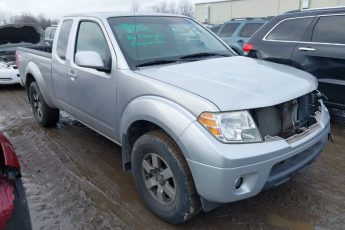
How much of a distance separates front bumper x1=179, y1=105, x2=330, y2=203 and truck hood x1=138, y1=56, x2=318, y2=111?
28 centimetres

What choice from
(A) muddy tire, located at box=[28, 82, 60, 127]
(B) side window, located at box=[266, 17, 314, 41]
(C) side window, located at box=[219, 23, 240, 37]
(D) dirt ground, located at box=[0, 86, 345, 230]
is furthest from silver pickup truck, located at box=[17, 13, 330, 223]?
(C) side window, located at box=[219, 23, 240, 37]

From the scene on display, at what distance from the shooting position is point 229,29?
11.6 metres

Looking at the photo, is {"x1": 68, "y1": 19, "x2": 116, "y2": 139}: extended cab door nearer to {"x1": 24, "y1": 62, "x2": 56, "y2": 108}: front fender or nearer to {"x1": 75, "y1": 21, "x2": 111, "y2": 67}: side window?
{"x1": 75, "y1": 21, "x2": 111, "y2": 67}: side window

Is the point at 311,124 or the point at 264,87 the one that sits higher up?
the point at 264,87

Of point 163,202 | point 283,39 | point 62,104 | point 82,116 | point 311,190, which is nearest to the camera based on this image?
point 163,202

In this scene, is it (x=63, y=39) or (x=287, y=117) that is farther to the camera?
(x=63, y=39)

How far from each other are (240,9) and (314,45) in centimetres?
4470

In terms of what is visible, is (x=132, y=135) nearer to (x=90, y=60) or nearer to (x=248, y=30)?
(x=90, y=60)

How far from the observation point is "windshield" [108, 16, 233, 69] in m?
3.32

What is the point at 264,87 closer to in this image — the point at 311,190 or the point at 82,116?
the point at 311,190

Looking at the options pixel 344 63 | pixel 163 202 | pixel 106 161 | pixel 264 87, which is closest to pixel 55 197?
pixel 106 161

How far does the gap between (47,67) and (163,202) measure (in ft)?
9.30

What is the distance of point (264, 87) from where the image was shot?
2654 millimetres

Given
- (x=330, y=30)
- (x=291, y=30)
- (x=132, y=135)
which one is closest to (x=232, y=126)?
(x=132, y=135)
